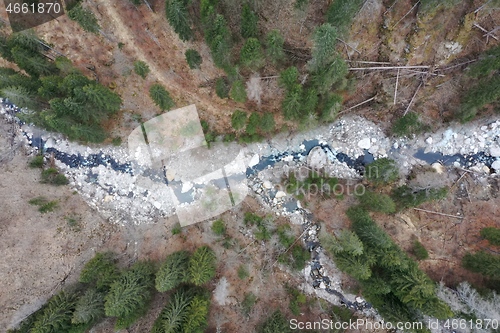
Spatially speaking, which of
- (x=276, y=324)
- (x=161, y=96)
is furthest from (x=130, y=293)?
(x=161, y=96)

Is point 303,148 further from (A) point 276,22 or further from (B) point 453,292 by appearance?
(B) point 453,292

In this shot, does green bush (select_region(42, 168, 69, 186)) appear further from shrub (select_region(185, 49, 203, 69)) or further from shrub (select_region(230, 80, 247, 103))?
shrub (select_region(230, 80, 247, 103))

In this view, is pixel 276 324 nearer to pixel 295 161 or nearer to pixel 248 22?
pixel 295 161

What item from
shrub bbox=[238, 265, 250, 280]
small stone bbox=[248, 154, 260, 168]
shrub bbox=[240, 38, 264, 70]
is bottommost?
shrub bbox=[238, 265, 250, 280]

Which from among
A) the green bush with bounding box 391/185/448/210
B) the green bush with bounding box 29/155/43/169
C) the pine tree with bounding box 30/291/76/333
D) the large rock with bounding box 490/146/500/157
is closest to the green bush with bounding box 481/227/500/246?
the green bush with bounding box 391/185/448/210

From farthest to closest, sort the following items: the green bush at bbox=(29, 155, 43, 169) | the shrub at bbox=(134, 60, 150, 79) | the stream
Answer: the green bush at bbox=(29, 155, 43, 169) < the stream < the shrub at bbox=(134, 60, 150, 79)

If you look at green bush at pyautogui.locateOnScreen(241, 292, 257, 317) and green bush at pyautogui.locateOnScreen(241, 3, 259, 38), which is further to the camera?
green bush at pyautogui.locateOnScreen(241, 292, 257, 317)

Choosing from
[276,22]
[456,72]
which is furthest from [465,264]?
[276,22]
